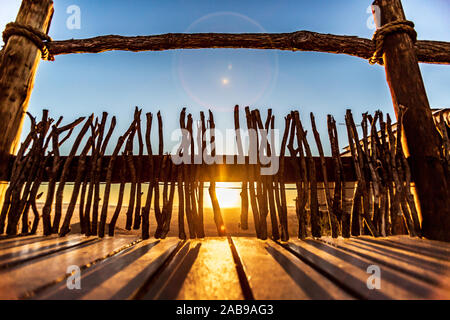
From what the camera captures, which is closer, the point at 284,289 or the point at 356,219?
the point at 284,289

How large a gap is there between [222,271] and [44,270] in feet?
2.85

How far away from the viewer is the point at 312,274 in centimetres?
97

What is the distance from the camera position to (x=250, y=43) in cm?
276

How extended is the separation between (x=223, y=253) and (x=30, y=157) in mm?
2221

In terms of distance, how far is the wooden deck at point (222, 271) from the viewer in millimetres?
793

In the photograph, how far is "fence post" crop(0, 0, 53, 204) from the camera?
2145mm

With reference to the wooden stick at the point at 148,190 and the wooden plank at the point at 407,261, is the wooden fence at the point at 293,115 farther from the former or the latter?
the wooden plank at the point at 407,261

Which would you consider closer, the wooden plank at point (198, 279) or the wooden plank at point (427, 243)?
the wooden plank at point (198, 279)

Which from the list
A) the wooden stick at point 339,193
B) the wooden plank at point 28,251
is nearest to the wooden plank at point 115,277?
the wooden plank at point 28,251

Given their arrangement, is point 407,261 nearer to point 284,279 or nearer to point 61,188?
point 284,279

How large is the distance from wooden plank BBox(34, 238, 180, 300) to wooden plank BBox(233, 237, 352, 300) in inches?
19.0

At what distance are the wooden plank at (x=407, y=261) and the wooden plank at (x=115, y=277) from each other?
1.25m
